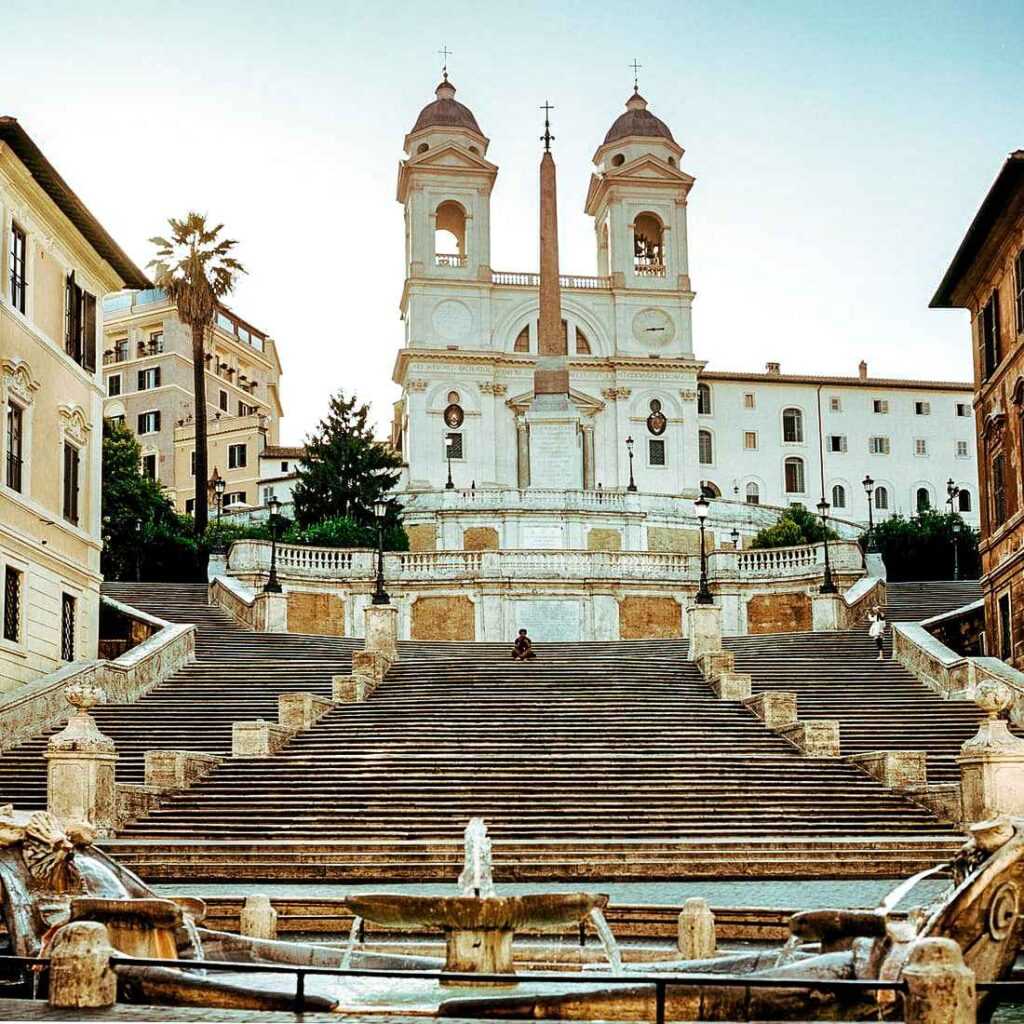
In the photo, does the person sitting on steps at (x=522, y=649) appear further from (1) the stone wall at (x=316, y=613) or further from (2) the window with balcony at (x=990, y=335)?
(2) the window with balcony at (x=990, y=335)

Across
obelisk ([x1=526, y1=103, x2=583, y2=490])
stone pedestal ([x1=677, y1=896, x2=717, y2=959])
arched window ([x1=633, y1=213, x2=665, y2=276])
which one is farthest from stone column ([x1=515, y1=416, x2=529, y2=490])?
stone pedestal ([x1=677, y1=896, x2=717, y2=959])

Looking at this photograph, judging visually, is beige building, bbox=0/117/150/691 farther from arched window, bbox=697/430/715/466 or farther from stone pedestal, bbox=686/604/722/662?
arched window, bbox=697/430/715/466

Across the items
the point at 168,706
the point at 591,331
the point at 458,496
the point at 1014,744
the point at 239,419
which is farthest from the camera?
the point at 239,419

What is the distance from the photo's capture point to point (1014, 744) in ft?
72.0

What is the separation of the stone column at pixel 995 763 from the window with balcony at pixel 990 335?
16758 mm

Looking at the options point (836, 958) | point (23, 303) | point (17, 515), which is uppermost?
point (23, 303)

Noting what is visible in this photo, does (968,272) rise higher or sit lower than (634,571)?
higher

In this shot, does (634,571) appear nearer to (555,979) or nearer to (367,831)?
(367,831)

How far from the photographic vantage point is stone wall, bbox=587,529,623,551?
63.2 m

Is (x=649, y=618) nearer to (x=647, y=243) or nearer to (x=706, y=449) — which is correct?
(x=706, y=449)

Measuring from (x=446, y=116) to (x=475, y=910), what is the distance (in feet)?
276

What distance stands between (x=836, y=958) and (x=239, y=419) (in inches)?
3516

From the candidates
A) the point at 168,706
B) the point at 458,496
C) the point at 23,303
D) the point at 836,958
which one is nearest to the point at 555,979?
the point at 836,958

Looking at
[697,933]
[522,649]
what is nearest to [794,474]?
[522,649]
